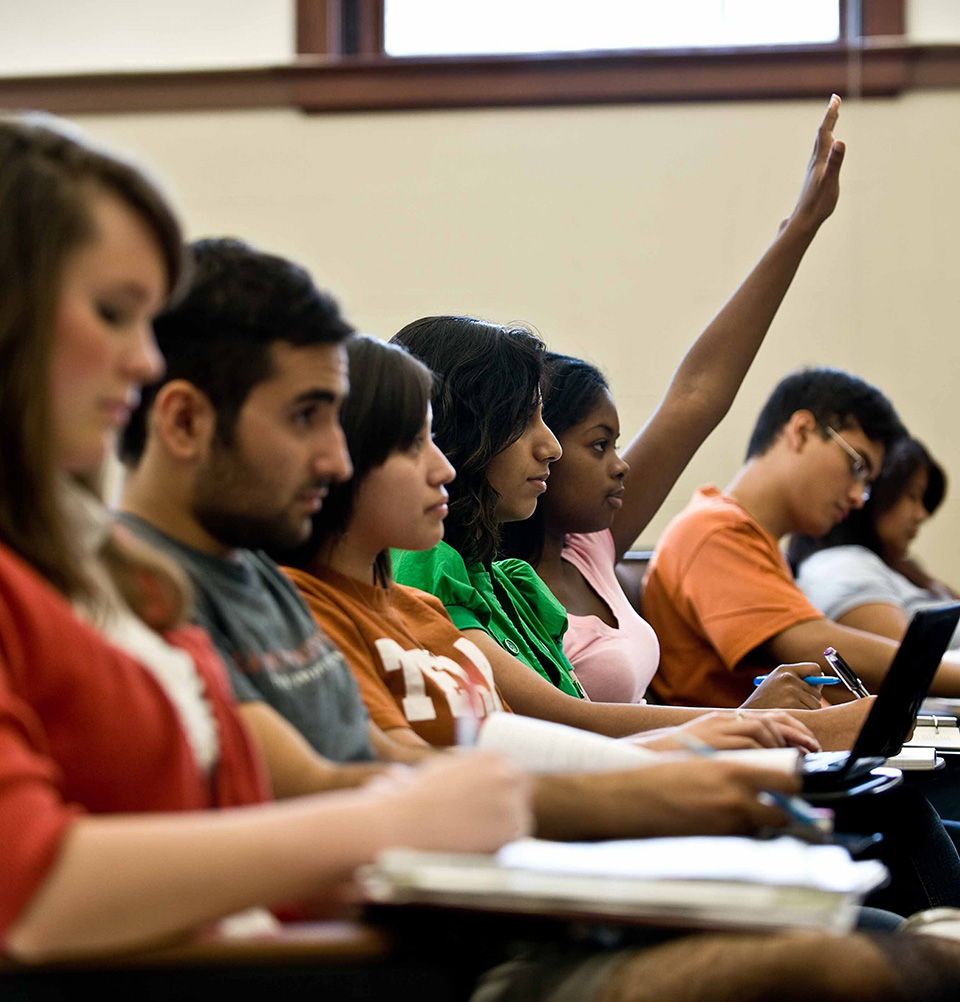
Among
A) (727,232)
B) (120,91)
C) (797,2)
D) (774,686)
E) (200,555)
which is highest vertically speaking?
(797,2)

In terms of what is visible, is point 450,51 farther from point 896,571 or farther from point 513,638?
point 513,638

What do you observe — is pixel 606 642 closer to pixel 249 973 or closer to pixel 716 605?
pixel 716 605


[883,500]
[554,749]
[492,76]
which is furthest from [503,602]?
[492,76]

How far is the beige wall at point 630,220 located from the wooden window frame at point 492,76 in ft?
0.13

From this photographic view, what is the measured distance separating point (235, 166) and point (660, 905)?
9.54ft

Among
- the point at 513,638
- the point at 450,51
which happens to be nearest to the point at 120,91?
the point at 450,51

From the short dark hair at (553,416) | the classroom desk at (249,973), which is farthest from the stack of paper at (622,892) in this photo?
the short dark hair at (553,416)

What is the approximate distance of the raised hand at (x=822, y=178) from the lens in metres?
2.06

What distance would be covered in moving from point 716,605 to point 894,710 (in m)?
0.75

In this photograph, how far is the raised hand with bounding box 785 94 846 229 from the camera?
6.75 feet

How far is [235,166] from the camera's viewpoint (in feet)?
10.8

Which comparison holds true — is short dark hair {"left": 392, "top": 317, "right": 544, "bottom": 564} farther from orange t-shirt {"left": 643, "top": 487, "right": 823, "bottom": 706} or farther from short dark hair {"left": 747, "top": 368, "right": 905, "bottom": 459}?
short dark hair {"left": 747, "top": 368, "right": 905, "bottom": 459}

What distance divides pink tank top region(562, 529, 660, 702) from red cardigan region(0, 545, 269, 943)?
3.91 ft

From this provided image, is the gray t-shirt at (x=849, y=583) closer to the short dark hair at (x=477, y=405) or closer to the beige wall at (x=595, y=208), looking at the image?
the beige wall at (x=595, y=208)
